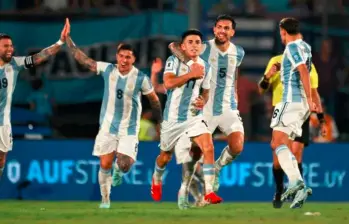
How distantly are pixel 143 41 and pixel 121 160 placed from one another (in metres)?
5.94

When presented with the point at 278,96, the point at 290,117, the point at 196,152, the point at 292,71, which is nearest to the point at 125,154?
the point at 196,152

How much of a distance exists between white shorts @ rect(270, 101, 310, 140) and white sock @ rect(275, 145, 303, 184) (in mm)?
226

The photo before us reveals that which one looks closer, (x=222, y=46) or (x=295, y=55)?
(x=295, y=55)

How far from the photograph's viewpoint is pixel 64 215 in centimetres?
1527

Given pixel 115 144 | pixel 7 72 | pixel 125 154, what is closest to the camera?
pixel 7 72

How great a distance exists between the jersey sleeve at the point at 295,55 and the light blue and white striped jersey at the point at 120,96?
8.70 ft

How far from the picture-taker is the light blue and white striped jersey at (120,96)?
17844 millimetres

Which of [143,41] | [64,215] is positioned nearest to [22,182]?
[143,41]

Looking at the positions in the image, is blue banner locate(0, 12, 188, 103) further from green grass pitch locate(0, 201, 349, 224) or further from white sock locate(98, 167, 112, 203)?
green grass pitch locate(0, 201, 349, 224)

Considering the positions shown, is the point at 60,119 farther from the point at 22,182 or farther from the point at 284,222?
the point at 284,222

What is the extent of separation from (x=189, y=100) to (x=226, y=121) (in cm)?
100

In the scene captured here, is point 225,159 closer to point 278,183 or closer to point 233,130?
point 233,130

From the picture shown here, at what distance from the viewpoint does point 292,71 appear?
15.9 m

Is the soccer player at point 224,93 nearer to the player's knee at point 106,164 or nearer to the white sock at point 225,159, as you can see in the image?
the white sock at point 225,159
